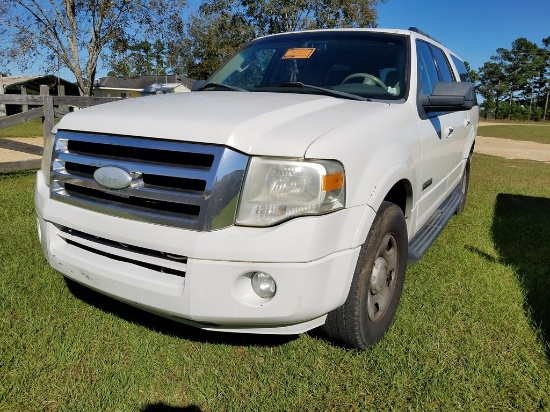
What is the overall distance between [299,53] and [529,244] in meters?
3.00

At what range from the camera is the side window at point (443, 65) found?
4.15m

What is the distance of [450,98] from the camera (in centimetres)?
288

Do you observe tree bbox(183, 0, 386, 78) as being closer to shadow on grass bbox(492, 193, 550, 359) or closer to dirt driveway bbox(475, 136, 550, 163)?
dirt driveway bbox(475, 136, 550, 163)

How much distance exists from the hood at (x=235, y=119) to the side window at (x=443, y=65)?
1808mm

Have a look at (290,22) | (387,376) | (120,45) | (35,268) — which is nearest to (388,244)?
(387,376)

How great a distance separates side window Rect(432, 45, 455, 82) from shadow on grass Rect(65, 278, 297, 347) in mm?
2883

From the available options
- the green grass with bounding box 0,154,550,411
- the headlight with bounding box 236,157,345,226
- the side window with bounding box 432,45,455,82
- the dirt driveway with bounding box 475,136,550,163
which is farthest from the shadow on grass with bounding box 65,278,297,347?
the dirt driveway with bounding box 475,136,550,163

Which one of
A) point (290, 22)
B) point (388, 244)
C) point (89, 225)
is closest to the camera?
point (89, 225)

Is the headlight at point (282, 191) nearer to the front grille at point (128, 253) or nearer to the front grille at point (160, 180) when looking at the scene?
the front grille at point (160, 180)

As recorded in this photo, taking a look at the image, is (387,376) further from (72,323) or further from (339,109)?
(72,323)

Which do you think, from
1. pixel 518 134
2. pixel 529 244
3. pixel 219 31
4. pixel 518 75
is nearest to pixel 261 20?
pixel 219 31

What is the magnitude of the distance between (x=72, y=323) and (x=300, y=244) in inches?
66.5

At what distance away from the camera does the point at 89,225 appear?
220 centimetres

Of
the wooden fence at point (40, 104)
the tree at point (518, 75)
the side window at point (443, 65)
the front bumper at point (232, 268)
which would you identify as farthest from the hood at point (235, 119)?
the tree at point (518, 75)
